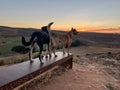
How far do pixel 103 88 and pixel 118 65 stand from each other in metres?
6.65

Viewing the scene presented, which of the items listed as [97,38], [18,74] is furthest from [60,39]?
[97,38]

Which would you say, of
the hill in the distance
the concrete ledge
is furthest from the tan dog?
the hill in the distance

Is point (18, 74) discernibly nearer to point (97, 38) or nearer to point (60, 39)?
point (60, 39)

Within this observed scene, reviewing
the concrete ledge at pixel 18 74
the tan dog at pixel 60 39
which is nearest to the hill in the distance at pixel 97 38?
the tan dog at pixel 60 39

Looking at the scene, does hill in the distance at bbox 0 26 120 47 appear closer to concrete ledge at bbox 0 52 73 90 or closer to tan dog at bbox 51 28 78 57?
tan dog at bbox 51 28 78 57

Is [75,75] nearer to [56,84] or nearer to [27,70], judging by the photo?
[56,84]

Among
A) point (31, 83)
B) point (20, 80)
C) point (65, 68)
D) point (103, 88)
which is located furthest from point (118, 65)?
point (20, 80)

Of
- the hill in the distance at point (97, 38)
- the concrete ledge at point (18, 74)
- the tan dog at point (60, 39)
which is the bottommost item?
the hill in the distance at point (97, 38)

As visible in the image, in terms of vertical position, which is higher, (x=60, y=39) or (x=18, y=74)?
(x=60, y=39)

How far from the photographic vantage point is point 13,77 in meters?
6.47

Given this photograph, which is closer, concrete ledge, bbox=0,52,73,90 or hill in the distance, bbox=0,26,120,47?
concrete ledge, bbox=0,52,73,90

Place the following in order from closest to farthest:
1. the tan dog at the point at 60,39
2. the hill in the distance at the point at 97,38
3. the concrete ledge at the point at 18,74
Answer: the concrete ledge at the point at 18,74, the tan dog at the point at 60,39, the hill in the distance at the point at 97,38

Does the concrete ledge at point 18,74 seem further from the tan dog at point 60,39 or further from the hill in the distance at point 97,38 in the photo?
the hill in the distance at point 97,38

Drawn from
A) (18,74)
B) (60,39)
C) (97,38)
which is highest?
(60,39)
